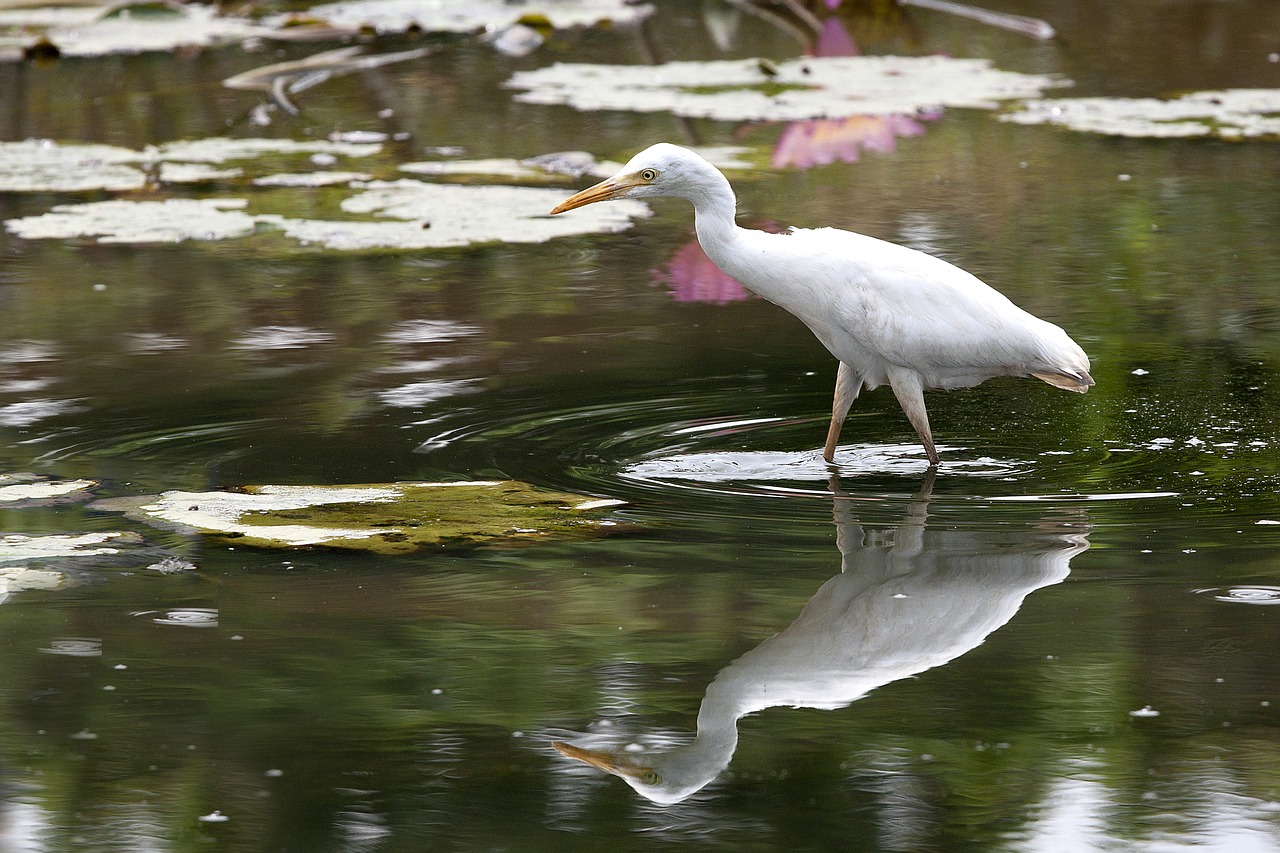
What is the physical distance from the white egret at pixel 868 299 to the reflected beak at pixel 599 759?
8.01 feet

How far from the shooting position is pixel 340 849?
146 inches

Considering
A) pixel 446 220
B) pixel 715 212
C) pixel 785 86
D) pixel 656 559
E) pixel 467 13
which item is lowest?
pixel 656 559

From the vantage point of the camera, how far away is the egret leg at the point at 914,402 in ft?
20.6

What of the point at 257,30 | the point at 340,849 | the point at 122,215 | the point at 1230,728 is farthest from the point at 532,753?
the point at 257,30

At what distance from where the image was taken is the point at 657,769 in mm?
4012

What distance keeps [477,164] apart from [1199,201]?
4144 millimetres

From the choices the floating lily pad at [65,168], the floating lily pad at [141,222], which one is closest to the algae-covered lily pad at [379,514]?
the floating lily pad at [141,222]

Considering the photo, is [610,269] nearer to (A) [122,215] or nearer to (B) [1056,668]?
(A) [122,215]

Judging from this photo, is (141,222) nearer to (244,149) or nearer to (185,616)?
(244,149)

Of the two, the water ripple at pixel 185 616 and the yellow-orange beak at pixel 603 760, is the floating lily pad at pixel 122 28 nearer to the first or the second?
the water ripple at pixel 185 616

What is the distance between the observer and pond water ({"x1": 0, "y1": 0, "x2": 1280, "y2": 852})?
3.91 m

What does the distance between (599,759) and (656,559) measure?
132 cm

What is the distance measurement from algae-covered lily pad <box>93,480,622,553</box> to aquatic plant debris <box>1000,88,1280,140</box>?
7.09 m

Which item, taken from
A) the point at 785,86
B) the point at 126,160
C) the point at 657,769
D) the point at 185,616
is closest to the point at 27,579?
the point at 185,616
